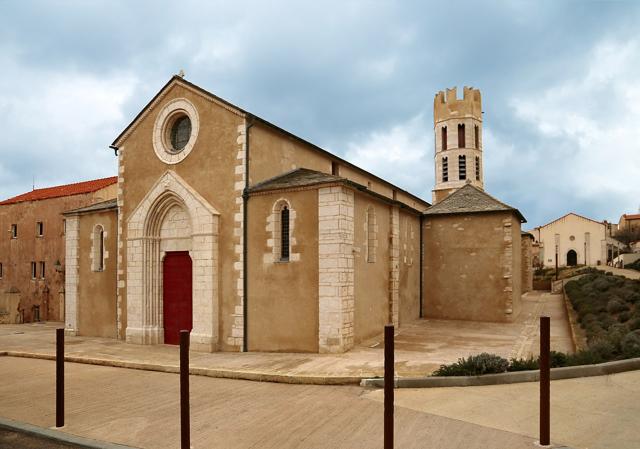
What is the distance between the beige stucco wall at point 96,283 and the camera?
17.7 m

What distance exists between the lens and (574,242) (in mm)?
67438

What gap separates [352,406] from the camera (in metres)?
7.81

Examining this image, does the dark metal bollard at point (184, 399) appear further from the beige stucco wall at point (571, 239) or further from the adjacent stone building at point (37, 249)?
the beige stucco wall at point (571, 239)

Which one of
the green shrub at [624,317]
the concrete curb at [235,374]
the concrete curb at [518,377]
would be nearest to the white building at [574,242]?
the green shrub at [624,317]

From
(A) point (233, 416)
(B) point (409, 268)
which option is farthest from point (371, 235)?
(A) point (233, 416)

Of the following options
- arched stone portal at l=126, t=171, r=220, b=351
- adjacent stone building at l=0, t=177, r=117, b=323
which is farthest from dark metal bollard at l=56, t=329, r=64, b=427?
adjacent stone building at l=0, t=177, r=117, b=323

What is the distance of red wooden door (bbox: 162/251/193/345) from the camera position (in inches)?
616

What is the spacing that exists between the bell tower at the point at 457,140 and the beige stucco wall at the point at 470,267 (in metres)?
17.5

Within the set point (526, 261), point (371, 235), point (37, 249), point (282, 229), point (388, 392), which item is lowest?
point (388, 392)

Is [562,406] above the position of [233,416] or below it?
above

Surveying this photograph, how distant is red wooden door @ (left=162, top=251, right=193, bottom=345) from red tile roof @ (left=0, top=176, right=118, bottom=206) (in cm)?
1454

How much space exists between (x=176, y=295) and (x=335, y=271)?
6.34 metres

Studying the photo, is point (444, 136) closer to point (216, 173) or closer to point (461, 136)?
point (461, 136)

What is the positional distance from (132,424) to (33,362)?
8.02 m
